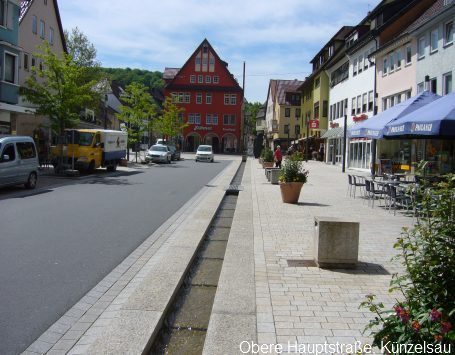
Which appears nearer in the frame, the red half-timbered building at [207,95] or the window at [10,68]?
the window at [10,68]

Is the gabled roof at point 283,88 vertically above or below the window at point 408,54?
above

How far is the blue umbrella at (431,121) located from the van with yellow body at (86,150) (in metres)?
17.3

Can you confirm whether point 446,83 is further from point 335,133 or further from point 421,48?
point 335,133

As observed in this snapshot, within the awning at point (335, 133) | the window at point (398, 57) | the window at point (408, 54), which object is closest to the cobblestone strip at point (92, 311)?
the window at point (408, 54)

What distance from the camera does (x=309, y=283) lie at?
6.31m

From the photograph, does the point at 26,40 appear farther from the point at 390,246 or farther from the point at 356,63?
the point at 390,246

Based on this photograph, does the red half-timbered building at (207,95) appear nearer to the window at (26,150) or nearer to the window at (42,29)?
the window at (42,29)

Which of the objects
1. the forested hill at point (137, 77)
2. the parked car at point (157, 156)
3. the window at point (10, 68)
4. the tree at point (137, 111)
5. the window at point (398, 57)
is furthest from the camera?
the forested hill at point (137, 77)

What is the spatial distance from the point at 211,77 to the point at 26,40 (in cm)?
4961

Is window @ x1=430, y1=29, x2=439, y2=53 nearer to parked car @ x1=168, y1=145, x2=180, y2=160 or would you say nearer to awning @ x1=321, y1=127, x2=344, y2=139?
awning @ x1=321, y1=127, x2=344, y2=139

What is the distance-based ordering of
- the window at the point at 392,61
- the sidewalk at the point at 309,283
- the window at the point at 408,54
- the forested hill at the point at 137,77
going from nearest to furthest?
the sidewalk at the point at 309,283 → the window at the point at 408,54 → the window at the point at 392,61 → the forested hill at the point at 137,77

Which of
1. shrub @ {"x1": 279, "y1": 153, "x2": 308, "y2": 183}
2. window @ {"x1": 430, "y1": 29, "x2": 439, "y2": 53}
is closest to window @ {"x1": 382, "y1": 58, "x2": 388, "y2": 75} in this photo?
window @ {"x1": 430, "y1": 29, "x2": 439, "y2": 53}

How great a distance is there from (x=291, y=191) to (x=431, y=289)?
11.6m

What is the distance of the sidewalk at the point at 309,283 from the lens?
4.66m
